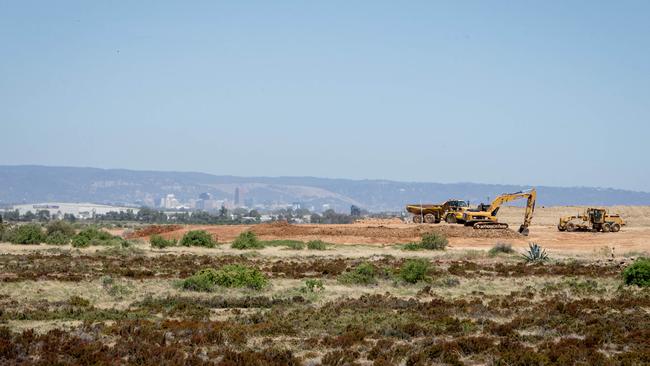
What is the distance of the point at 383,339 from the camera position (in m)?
17.7

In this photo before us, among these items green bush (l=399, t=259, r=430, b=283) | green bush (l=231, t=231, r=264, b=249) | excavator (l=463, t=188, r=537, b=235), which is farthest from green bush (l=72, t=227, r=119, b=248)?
green bush (l=399, t=259, r=430, b=283)

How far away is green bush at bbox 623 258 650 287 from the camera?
93.4 ft

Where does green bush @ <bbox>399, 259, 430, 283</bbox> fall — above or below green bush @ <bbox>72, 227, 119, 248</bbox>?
above

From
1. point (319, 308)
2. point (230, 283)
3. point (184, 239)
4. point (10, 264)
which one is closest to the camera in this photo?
point (319, 308)

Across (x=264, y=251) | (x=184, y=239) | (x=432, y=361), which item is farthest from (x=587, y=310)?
(x=184, y=239)

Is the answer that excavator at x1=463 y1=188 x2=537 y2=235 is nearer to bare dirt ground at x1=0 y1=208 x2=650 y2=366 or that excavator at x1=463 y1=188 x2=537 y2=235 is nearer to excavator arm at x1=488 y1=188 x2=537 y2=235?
excavator arm at x1=488 y1=188 x2=537 y2=235

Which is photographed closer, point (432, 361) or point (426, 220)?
point (432, 361)

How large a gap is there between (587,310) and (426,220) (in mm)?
46661

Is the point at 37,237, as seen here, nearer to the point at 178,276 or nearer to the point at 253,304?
the point at 178,276

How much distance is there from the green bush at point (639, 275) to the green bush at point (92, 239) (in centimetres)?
3288

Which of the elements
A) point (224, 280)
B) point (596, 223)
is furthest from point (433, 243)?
point (224, 280)

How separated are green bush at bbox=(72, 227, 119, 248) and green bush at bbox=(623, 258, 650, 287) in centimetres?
3288

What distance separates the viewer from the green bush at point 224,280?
26.6m

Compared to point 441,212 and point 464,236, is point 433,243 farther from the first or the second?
point 441,212
